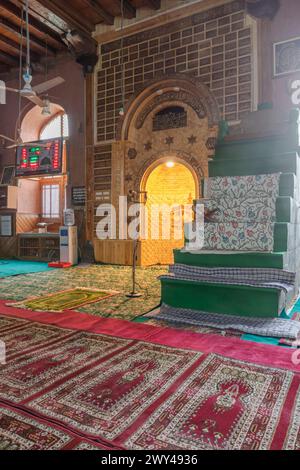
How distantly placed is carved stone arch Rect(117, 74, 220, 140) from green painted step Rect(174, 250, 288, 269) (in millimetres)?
4300

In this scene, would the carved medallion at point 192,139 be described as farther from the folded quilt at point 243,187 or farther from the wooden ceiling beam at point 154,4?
the folded quilt at point 243,187

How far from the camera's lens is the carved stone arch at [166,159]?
715 cm

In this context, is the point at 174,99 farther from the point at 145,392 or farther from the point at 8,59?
the point at 145,392

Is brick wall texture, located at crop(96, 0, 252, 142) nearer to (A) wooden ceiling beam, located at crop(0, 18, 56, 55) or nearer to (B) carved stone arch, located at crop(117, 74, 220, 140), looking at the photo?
(B) carved stone arch, located at crop(117, 74, 220, 140)

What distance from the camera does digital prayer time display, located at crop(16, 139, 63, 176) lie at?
878cm

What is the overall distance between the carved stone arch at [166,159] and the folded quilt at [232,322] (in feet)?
14.0

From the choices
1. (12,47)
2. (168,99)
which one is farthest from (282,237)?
(12,47)

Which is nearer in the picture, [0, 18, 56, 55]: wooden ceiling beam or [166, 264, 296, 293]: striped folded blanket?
[166, 264, 296, 293]: striped folded blanket

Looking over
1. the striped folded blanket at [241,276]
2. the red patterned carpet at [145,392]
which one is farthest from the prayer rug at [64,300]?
the striped folded blanket at [241,276]

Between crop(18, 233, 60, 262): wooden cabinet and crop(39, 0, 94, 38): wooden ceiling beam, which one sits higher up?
crop(39, 0, 94, 38): wooden ceiling beam

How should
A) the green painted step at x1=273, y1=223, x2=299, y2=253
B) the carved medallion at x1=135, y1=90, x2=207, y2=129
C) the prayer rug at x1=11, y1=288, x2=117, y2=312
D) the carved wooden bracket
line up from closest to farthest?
the green painted step at x1=273, y1=223, x2=299, y2=253 → the prayer rug at x1=11, y1=288, x2=117, y2=312 → the carved wooden bracket → the carved medallion at x1=135, y1=90, x2=207, y2=129

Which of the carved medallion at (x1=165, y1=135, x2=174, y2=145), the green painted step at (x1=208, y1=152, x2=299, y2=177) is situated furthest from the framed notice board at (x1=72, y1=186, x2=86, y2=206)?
the green painted step at (x1=208, y1=152, x2=299, y2=177)

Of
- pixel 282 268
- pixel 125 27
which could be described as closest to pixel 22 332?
pixel 282 268
